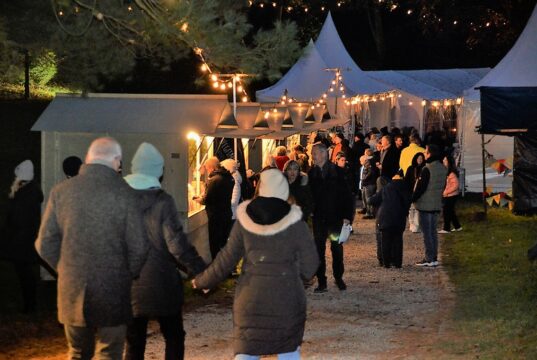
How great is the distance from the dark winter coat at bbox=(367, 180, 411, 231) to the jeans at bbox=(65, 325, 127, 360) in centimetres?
826

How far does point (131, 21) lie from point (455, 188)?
344 inches

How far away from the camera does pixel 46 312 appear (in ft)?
36.2

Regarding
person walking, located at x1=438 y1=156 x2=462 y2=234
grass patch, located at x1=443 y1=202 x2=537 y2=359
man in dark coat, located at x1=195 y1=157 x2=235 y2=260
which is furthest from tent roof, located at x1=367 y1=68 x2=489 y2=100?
man in dark coat, located at x1=195 y1=157 x2=235 y2=260

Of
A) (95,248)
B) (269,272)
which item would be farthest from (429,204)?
(95,248)

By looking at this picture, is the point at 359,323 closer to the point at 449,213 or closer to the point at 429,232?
the point at 429,232

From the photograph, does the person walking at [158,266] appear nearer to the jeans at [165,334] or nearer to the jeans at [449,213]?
the jeans at [165,334]

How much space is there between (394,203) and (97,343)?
27.5 feet

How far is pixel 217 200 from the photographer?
12844mm

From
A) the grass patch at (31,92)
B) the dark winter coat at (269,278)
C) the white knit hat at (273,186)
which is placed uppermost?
the grass patch at (31,92)

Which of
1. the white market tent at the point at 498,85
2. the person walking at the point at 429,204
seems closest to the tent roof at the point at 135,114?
the person walking at the point at 429,204

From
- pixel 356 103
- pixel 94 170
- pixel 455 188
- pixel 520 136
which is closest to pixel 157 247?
pixel 94 170

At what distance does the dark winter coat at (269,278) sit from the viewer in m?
6.27

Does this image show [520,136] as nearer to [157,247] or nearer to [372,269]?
[372,269]

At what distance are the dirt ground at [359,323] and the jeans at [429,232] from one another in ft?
1.23
